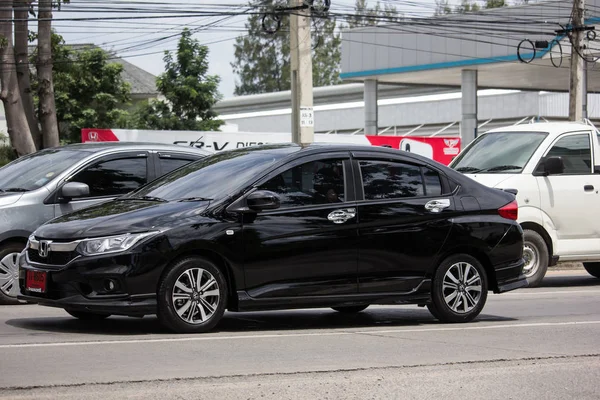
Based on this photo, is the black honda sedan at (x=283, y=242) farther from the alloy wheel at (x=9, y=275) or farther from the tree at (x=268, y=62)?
the tree at (x=268, y=62)

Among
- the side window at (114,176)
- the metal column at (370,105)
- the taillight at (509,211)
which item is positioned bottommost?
the taillight at (509,211)

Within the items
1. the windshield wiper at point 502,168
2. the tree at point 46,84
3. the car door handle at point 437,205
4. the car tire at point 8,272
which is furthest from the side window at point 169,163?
the tree at point 46,84

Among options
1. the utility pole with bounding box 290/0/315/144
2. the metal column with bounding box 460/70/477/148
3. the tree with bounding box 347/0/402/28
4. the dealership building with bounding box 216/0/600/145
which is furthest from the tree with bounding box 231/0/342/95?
the utility pole with bounding box 290/0/315/144

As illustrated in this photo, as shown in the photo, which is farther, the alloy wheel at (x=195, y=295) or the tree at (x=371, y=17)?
the tree at (x=371, y=17)

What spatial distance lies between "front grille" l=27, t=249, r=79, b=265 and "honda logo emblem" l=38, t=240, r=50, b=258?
3 centimetres

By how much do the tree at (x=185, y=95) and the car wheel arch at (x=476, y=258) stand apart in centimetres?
3251

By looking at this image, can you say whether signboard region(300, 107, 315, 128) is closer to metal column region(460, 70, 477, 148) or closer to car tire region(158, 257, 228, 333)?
car tire region(158, 257, 228, 333)

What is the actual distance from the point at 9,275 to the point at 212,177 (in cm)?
302

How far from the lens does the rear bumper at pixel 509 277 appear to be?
33.0 feet

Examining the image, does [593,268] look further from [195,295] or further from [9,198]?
[9,198]

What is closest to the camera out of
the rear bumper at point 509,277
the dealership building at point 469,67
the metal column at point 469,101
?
the rear bumper at point 509,277

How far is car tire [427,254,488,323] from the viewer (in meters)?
9.70

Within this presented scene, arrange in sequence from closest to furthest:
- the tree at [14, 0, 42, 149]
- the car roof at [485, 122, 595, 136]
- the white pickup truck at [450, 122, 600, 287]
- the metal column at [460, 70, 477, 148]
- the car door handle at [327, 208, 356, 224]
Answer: the car door handle at [327, 208, 356, 224], the white pickup truck at [450, 122, 600, 287], the car roof at [485, 122, 595, 136], the tree at [14, 0, 42, 149], the metal column at [460, 70, 477, 148]

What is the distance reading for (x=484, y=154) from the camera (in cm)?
1416
